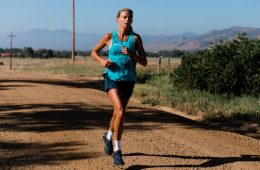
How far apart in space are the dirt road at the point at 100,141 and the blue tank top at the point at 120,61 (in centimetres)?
122

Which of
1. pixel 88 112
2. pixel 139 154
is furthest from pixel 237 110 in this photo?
pixel 139 154

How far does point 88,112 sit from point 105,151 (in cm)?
456

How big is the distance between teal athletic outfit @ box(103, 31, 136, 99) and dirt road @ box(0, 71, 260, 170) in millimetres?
1127

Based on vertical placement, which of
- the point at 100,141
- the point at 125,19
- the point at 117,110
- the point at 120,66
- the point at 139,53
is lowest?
the point at 100,141

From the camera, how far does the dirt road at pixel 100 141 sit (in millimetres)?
7367

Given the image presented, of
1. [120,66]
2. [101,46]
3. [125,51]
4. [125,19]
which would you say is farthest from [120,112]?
[125,19]

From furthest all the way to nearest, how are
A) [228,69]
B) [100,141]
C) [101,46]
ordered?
[228,69] → [100,141] → [101,46]

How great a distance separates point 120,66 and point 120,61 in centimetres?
7

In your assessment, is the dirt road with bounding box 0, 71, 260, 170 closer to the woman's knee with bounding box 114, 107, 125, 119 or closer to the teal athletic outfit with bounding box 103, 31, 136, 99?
the woman's knee with bounding box 114, 107, 125, 119

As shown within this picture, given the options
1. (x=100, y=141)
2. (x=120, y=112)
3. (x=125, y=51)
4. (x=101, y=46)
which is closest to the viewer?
(x=125, y=51)

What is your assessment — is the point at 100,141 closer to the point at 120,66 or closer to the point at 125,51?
the point at 120,66

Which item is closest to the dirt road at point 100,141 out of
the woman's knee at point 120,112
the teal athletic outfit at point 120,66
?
the woman's knee at point 120,112

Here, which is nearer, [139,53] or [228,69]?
[139,53]

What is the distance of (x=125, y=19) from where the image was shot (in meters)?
6.82
